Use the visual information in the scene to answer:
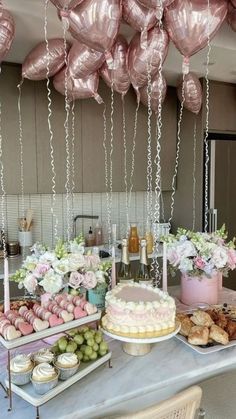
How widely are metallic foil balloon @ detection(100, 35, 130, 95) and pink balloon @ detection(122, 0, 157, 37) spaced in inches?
15.5

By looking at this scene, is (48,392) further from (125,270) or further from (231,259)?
(231,259)

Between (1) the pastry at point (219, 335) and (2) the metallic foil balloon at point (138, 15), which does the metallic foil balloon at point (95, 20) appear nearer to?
(2) the metallic foil balloon at point (138, 15)

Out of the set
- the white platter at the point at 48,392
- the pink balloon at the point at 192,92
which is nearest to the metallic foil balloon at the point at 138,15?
the pink balloon at the point at 192,92

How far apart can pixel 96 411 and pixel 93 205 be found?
94.0 inches

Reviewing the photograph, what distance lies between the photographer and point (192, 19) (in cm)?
164

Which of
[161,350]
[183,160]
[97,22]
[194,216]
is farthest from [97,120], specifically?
[161,350]

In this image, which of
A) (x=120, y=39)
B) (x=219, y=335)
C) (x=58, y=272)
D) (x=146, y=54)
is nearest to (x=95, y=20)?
(x=146, y=54)

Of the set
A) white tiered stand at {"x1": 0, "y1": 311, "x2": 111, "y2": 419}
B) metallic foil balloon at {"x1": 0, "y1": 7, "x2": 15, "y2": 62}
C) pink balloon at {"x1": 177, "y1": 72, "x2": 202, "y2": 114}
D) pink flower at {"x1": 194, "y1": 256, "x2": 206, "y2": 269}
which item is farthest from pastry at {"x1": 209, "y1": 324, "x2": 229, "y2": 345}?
pink balloon at {"x1": 177, "y1": 72, "x2": 202, "y2": 114}

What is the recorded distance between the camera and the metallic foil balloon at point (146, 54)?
5.90 ft

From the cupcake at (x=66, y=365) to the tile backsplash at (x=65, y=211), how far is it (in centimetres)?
199

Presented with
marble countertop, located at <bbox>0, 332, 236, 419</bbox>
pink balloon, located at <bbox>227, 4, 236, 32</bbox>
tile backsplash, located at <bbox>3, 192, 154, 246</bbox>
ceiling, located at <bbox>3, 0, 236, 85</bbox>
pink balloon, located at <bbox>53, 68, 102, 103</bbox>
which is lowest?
marble countertop, located at <bbox>0, 332, 236, 419</bbox>

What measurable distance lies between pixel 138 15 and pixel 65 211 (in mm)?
1900

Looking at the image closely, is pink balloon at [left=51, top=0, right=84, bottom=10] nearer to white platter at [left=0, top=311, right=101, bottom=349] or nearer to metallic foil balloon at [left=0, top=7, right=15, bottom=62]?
metallic foil balloon at [left=0, top=7, right=15, bottom=62]

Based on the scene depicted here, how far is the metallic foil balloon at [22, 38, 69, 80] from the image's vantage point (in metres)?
2.08
